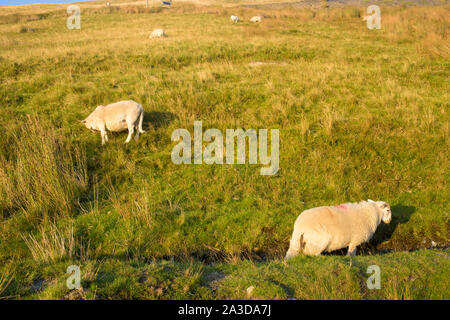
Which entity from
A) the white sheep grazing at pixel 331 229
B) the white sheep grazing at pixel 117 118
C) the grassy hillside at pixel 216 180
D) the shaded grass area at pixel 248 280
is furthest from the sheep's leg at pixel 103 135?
the white sheep grazing at pixel 331 229

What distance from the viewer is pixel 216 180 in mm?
7516

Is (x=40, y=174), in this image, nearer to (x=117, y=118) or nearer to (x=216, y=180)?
(x=117, y=118)

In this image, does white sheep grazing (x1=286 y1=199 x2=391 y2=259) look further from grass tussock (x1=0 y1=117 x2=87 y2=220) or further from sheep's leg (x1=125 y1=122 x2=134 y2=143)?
sheep's leg (x1=125 y1=122 x2=134 y2=143)

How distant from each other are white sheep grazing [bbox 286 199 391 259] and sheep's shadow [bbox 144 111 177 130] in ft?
18.1

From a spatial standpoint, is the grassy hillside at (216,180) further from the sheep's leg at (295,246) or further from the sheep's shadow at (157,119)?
the sheep's leg at (295,246)

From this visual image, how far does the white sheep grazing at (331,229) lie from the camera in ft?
17.0

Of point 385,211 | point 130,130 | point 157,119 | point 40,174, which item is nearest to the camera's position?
point 385,211

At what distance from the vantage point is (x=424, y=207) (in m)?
6.76

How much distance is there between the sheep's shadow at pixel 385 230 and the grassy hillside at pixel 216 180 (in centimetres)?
4

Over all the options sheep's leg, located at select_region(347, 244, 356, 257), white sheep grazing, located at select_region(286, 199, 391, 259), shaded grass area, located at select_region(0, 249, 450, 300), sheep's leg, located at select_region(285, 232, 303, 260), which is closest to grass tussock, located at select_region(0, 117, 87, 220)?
shaded grass area, located at select_region(0, 249, 450, 300)

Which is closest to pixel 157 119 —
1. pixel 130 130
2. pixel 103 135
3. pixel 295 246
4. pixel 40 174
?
pixel 130 130

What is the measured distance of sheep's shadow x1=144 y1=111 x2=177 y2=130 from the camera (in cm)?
945

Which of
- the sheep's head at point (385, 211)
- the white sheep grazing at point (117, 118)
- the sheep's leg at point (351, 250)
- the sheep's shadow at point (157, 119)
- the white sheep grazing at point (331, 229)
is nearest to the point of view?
the white sheep grazing at point (331, 229)

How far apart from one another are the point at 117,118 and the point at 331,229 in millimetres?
5973
